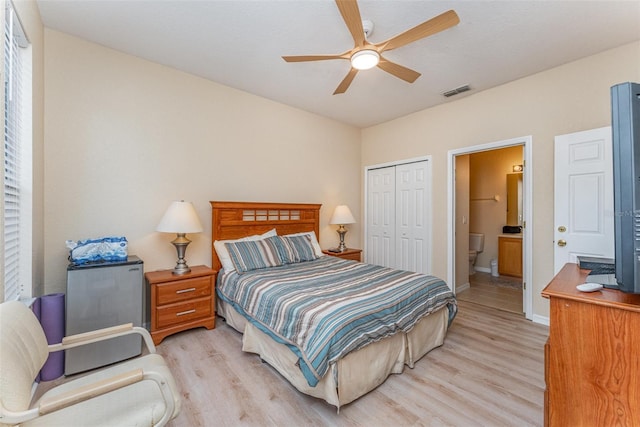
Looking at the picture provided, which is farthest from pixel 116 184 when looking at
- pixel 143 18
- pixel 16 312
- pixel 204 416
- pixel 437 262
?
pixel 437 262

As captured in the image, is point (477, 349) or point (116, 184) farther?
point (116, 184)

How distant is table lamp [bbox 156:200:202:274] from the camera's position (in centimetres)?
277

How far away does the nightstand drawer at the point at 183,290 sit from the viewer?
106 inches

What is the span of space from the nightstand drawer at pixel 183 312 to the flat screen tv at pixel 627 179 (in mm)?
3148

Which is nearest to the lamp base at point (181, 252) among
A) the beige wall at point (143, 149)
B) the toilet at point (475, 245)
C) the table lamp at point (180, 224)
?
the table lamp at point (180, 224)

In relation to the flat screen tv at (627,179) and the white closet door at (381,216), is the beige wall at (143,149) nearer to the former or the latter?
the white closet door at (381,216)

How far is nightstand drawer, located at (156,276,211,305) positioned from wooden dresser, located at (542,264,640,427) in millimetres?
2853

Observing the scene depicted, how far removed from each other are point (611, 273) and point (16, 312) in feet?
9.49

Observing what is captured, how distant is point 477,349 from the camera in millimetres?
2596

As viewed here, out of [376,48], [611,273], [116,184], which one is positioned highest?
[376,48]

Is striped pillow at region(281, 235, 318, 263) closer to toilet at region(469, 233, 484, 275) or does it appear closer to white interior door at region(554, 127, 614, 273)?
white interior door at region(554, 127, 614, 273)

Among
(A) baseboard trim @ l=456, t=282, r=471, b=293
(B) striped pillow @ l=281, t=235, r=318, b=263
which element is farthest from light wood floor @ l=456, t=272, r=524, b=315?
(B) striped pillow @ l=281, t=235, r=318, b=263

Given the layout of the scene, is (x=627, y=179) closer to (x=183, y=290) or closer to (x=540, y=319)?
(x=540, y=319)

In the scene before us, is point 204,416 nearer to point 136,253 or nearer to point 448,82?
point 136,253
